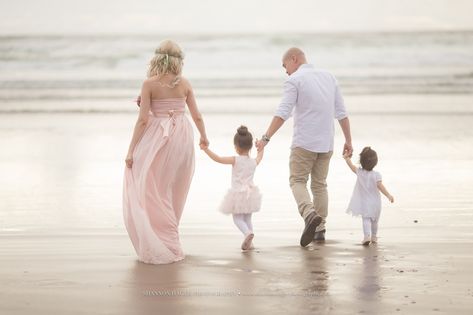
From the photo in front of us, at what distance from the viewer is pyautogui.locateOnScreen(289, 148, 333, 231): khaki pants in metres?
7.97

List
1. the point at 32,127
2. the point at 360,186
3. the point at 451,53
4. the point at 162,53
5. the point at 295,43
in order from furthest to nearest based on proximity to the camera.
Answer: the point at 295,43, the point at 451,53, the point at 32,127, the point at 360,186, the point at 162,53

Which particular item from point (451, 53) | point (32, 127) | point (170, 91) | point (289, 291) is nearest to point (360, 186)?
point (170, 91)

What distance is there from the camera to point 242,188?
7609 mm

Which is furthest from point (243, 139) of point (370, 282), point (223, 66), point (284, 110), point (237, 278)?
point (223, 66)

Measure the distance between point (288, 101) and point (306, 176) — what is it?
62cm

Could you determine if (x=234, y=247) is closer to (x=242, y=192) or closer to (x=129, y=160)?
(x=242, y=192)

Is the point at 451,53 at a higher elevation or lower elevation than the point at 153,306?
higher

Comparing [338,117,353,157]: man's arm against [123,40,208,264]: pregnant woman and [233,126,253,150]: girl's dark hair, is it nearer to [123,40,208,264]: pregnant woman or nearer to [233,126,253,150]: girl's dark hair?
[233,126,253,150]: girl's dark hair

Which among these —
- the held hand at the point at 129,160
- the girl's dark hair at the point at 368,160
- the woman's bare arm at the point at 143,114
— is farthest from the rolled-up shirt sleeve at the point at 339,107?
the held hand at the point at 129,160

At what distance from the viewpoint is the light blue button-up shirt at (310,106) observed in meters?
8.03

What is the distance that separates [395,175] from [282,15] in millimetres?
37762

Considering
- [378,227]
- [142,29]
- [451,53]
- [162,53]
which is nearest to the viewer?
[162,53]

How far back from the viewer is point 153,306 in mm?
5273

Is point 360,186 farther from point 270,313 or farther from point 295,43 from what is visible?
point 295,43
